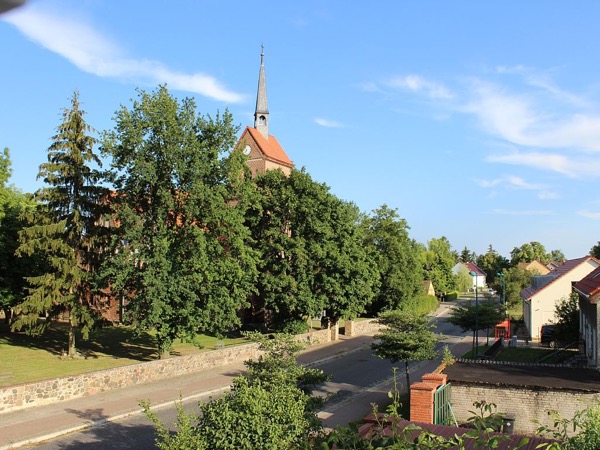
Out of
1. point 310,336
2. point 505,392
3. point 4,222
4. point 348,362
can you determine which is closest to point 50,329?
point 4,222

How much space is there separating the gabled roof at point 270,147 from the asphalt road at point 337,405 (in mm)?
23562

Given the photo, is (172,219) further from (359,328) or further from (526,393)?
(359,328)

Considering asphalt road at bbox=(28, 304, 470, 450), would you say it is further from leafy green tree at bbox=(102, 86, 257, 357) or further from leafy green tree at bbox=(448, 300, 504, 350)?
leafy green tree at bbox=(102, 86, 257, 357)

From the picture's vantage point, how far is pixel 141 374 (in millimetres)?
22391

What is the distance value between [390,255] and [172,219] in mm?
28024

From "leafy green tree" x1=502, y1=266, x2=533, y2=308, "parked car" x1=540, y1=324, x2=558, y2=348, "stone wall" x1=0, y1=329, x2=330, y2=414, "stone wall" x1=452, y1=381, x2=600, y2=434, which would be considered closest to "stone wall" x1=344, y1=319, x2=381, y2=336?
"parked car" x1=540, y1=324, x2=558, y2=348

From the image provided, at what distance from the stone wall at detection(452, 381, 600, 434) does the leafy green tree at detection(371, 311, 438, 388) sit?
3836mm

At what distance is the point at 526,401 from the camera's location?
48.0 feet

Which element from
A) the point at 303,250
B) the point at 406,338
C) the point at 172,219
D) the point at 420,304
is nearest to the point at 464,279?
the point at 420,304

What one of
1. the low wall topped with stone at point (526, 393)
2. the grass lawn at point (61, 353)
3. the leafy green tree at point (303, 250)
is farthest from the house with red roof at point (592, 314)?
the grass lawn at point (61, 353)

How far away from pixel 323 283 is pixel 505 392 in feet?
69.2

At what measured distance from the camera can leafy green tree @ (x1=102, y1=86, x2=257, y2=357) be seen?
2442cm

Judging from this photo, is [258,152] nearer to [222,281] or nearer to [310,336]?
[310,336]

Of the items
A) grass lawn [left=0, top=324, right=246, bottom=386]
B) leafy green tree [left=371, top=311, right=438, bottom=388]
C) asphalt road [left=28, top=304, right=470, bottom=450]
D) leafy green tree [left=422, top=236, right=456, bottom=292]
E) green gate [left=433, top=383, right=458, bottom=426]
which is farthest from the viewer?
leafy green tree [left=422, top=236, right=456, bottom=292]
